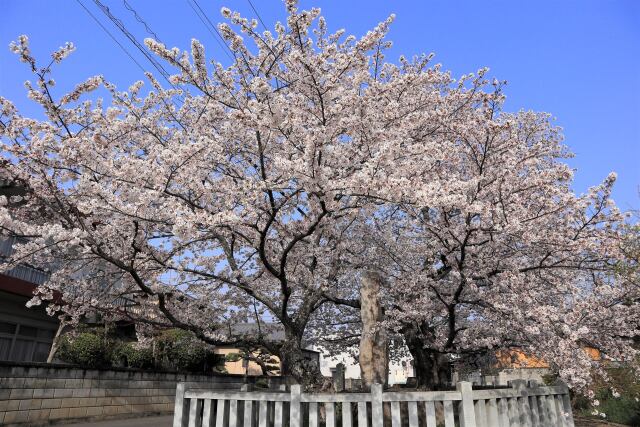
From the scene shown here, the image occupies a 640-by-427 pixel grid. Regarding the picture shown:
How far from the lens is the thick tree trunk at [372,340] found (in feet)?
28.4

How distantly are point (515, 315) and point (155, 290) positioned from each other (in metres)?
6.67

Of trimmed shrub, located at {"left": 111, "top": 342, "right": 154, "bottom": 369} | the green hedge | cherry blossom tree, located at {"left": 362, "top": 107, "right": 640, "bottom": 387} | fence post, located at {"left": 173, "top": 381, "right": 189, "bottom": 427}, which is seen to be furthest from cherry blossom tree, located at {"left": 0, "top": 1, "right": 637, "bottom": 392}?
trimmed shrub, located at {"left": 111, "top": 342, "right": 154, "bottom": 369}

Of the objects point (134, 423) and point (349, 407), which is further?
point (134, 423)

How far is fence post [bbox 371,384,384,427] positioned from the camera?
17.9ft

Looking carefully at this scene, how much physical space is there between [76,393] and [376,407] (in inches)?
376

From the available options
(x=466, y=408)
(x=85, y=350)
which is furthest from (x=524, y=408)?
(x=85, y=350)

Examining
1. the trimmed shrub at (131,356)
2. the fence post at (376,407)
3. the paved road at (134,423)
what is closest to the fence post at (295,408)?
the fence post at (376,407)

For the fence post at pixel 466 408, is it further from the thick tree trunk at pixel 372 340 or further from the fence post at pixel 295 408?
the thick tree trunk at pixel 372 340

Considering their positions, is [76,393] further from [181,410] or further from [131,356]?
[181,410]

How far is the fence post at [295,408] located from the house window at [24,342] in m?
11.4

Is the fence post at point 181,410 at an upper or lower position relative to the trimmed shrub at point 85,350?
lower

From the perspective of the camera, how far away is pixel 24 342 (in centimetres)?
1414

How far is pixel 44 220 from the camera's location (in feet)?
28.9

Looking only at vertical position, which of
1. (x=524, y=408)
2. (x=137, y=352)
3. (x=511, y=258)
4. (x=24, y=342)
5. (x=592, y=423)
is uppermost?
(x=511, y=258)
